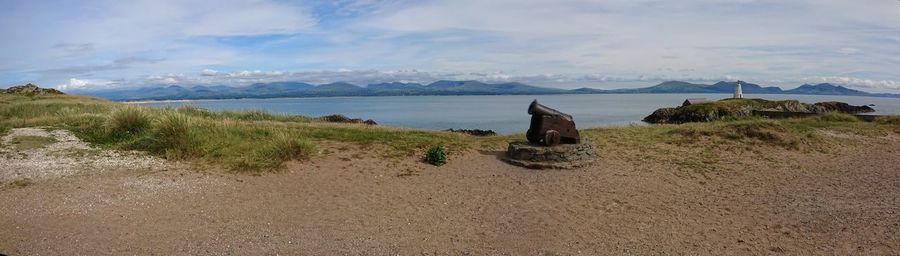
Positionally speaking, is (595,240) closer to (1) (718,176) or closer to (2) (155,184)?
(1) (718,176)

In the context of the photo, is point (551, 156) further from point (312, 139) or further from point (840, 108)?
point (840, 108)

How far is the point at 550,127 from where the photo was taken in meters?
11.1

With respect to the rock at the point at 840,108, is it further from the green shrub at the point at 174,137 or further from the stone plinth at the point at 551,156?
the green shrub at the point at 174,137

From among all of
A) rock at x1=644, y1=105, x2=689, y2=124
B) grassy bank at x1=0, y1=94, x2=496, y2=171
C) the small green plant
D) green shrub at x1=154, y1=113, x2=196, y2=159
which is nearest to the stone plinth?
the small green plant

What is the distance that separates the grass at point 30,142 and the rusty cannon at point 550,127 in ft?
30.9

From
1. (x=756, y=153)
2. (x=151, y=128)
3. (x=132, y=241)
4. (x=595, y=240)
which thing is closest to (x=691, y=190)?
(x=595, y=240)

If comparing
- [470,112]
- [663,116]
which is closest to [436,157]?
[663,116]

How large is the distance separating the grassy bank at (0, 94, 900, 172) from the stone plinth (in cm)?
144

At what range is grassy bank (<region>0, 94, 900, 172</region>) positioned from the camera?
10.4m

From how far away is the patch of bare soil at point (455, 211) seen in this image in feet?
21.5

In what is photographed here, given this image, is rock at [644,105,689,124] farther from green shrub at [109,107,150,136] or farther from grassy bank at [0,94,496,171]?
green shrub at [109,107,150,136]

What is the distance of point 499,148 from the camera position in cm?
1275

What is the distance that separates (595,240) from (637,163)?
4984 mm

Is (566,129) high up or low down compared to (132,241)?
up
